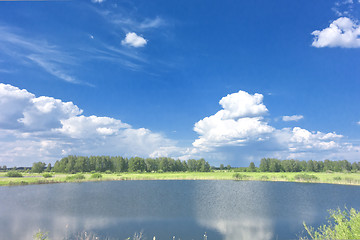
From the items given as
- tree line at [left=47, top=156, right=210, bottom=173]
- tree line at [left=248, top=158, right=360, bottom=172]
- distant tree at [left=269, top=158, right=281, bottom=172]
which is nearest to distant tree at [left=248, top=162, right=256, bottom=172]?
tree line at [left=248, top=158, right=360, bottom=172]

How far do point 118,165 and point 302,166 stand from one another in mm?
135197

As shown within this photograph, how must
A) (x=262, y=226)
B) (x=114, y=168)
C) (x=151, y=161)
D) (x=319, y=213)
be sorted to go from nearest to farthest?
(x=262, y=226) < (x=319, y=213) < (x=114, y=168) < (x=151, y=161)

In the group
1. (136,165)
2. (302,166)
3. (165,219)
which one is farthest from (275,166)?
(165,219)

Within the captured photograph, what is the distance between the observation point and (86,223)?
2542 cm

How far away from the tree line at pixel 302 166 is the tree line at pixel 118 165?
4471 centimetres

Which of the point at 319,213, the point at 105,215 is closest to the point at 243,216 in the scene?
the point at 319,213

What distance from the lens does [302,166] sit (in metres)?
158

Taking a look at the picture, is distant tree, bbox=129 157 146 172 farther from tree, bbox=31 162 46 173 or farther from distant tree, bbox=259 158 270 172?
distant tree, bbox=259 158 270 172

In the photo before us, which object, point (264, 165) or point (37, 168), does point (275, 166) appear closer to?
Result: point (264, 165)

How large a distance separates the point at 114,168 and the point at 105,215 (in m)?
125

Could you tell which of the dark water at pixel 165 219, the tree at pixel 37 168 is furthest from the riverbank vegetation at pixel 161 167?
the dark water at pixel 165 219

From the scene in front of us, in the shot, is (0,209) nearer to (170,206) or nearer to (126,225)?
(126,225)

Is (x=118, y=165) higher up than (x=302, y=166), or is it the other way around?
(x=118, y=165)

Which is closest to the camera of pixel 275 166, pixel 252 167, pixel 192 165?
pixel 275 166
